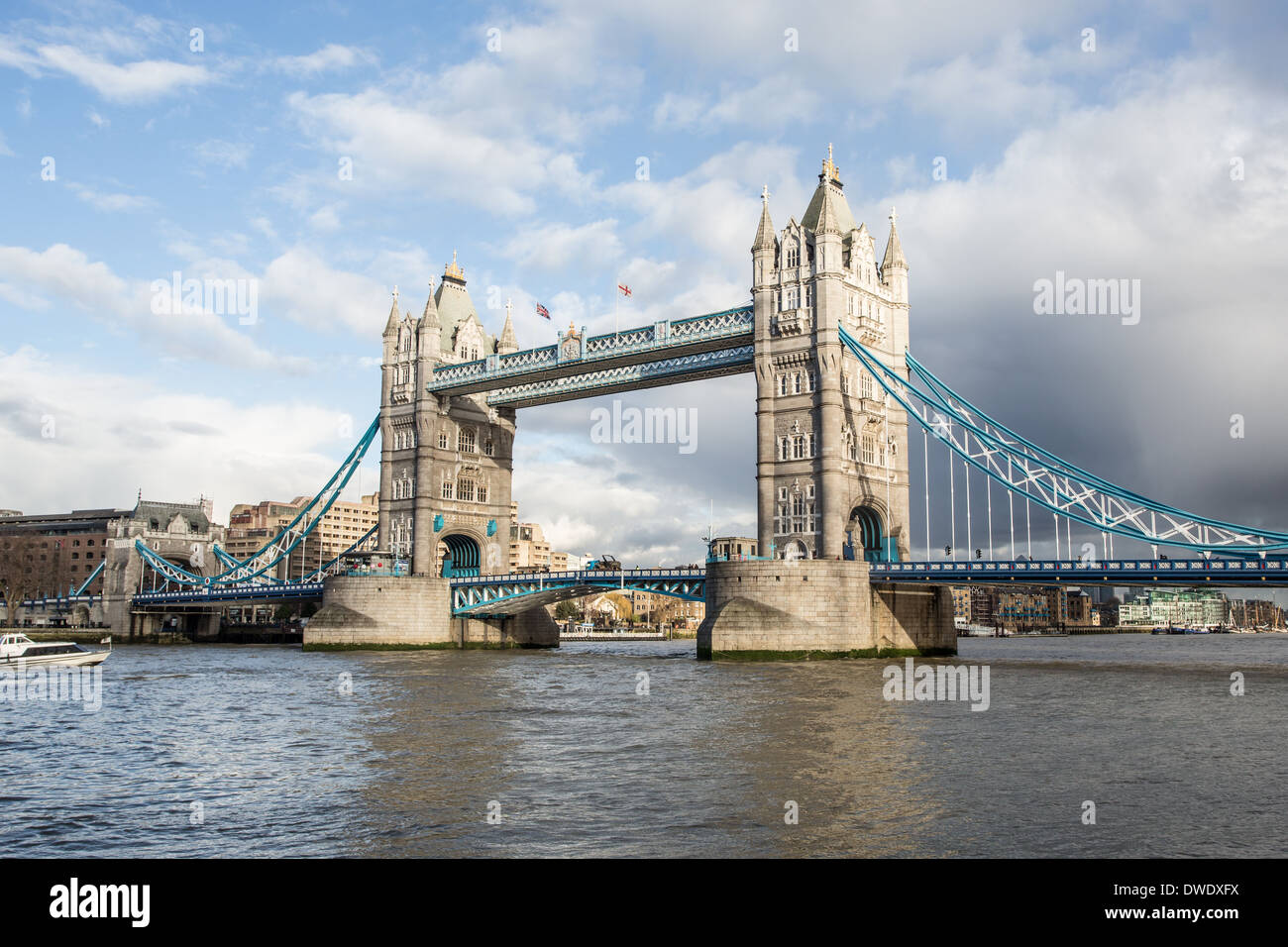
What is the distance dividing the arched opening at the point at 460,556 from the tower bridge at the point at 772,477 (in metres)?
0.20

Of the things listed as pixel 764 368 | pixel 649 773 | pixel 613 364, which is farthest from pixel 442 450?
pixel 649 773

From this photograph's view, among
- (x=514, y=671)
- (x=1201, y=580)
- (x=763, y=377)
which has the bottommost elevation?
(x=514, y=671)

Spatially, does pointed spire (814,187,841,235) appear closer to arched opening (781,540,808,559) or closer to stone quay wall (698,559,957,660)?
arched opening (781,540,808,559)

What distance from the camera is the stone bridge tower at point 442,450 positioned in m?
84.0

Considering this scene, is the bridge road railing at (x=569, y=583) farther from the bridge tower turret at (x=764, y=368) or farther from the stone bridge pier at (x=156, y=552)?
the stone bridge pier at (x=156, y=552)

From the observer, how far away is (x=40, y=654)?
4822cm

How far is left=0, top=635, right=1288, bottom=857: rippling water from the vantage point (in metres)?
14.9

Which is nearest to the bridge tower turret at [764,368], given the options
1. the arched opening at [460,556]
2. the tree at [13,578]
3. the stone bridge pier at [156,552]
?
the arched opening at [460,556]

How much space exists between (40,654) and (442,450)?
39.9 m

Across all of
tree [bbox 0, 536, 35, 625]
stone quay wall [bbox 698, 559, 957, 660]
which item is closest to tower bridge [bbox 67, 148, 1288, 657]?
stone quay wall [bbox 698, 559, 957, 660]

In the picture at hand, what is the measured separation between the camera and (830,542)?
2312 inches
